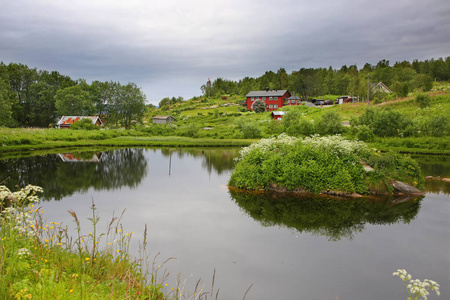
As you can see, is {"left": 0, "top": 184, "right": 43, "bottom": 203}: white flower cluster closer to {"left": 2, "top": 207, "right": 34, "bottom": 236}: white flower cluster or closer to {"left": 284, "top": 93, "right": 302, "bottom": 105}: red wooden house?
{"left": 2, "top": 207, "right": 34, "bottom": 236}: white flower cluster

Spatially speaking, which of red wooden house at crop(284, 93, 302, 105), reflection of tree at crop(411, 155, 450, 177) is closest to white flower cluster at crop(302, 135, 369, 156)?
reflection of tree at crop(411, 155, 450, 177)

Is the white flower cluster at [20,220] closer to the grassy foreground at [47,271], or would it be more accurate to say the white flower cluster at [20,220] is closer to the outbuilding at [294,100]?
the grassy foreground at [47,271]

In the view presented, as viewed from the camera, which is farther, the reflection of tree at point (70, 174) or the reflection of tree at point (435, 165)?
the reflection of tree at point (435, 165)

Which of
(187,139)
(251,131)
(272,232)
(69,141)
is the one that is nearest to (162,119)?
(187,139)

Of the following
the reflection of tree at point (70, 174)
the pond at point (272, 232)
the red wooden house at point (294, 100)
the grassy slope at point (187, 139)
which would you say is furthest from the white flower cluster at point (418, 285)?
the red wooden house at point (294, 100)

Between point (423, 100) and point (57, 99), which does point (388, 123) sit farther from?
point (57, 99)

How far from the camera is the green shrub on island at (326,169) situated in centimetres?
2152

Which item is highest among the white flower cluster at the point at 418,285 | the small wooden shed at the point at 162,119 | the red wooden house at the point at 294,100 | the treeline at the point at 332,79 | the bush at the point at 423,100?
the treeline at the point at 332,79

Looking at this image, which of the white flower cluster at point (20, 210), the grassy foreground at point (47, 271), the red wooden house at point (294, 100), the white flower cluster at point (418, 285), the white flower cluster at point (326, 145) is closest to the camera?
the white flower cluster at point (418, 285)

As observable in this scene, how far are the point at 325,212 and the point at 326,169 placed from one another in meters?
4.75

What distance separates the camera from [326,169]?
854 inches

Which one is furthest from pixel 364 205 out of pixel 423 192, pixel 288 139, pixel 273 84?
pixel 273 84

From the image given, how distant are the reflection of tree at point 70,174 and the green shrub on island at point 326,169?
10203mm

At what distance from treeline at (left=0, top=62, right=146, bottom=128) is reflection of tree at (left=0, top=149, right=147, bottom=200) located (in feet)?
203
